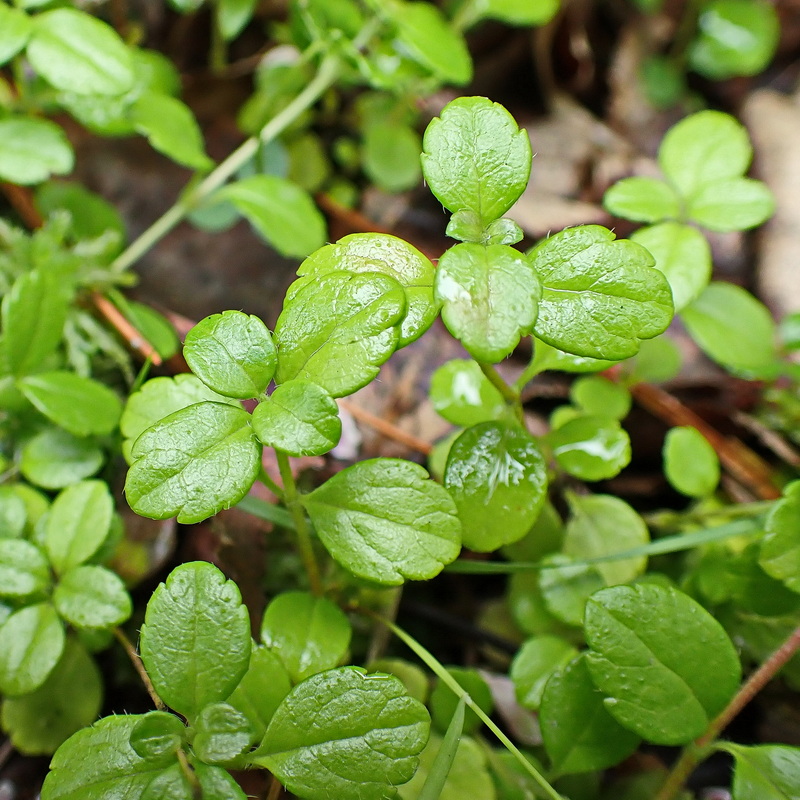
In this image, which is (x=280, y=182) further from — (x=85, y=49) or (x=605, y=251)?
(x=605, y=251)

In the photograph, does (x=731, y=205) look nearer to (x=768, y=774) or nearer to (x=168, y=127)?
(x=768, y=774)

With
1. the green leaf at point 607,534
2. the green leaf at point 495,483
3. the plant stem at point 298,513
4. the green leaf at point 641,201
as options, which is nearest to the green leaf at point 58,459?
the plant stem at point 298,513

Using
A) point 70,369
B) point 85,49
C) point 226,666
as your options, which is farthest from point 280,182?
point 226,666

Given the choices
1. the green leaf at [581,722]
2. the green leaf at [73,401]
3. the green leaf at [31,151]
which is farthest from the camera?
the green leaf at [31,151]

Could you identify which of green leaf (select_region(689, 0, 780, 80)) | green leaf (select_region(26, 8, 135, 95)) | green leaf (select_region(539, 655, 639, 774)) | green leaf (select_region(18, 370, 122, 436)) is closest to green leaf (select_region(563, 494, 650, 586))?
green leaf (select_region(539, 655, 639, 774))

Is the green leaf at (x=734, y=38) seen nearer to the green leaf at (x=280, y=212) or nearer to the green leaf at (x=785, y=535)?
the green leaf at (x=280, y=212)

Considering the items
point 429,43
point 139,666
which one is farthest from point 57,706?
point 429,43
